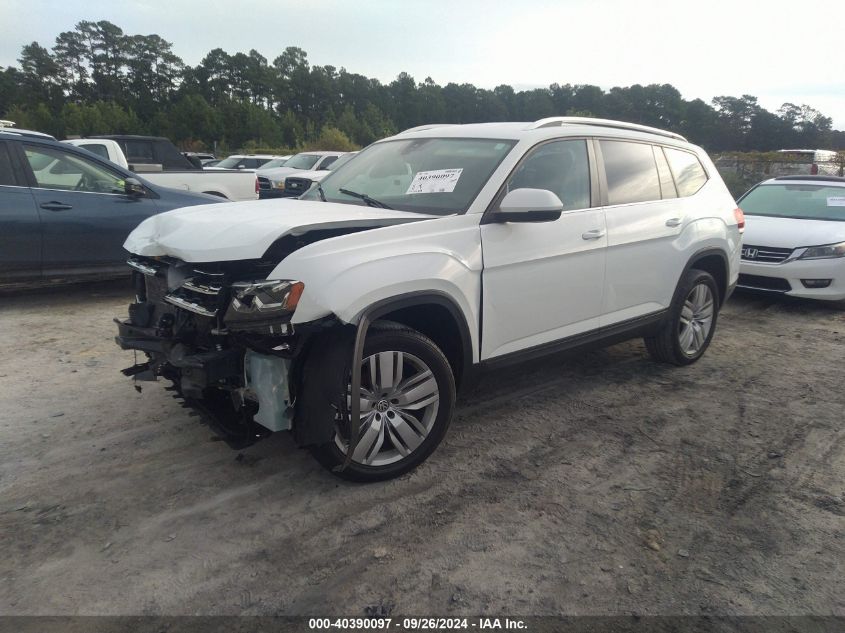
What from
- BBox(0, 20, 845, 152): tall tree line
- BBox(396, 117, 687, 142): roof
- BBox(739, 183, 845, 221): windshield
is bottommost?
BBox(739, 183, 845, 221): windshield

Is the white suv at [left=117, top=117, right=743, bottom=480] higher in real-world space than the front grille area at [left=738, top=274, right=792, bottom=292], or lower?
higher

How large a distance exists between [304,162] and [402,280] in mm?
16448

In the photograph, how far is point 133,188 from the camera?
22.8 feet

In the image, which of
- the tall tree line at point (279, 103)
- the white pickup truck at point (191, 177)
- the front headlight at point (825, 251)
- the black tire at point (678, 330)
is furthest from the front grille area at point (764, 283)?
the tall tree line at point (279, 103)

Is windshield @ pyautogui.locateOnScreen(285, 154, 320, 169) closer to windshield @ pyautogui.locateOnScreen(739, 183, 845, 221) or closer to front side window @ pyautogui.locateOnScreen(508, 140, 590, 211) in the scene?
windshield @ pyautogui.locateOnScreen(739, 183, 845, 221)

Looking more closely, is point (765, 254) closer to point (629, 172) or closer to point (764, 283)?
point (764, 283)

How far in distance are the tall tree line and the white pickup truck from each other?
137 feet

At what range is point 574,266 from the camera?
402cm

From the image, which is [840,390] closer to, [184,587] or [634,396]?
[634,396]

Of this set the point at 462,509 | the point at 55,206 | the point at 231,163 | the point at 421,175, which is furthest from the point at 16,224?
the point at 231,163

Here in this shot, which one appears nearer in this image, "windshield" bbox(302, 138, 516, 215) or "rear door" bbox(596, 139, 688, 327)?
"windshield" bbox(302, 138, 516, 215)

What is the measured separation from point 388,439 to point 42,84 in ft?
326

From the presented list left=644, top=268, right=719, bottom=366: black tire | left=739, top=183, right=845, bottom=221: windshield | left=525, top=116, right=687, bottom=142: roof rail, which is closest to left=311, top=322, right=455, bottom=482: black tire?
left=525, top=116, right=687, bottom=142: roof rail

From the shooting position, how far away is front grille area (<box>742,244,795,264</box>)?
24.4 feet
